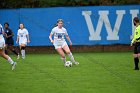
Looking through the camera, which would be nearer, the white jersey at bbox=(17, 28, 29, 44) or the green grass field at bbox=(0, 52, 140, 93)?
the green grass field at bbox=(0, 52, 140, 93)

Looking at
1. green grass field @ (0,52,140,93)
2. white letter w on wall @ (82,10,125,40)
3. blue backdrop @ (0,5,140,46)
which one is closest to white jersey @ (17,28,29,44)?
blue backdrop @ (0,5,140,46)

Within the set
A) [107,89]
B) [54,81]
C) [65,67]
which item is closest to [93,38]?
[65,67]

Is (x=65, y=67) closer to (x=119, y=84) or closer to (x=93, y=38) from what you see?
(x=119, y=84)

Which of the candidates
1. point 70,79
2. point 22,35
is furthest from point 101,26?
point 70,79

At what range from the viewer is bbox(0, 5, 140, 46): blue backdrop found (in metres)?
34.1

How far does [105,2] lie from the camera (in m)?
37.2

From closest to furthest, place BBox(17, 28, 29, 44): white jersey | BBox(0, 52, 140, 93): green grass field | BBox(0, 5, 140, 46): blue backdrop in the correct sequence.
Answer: BBox(0, 52, 140, 93): green grass field < BBox(17, 28, 29, 44): white jersey < BBox(0, 5, 140, 46): blue backdrop

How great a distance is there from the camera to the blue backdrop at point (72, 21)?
3406 cm

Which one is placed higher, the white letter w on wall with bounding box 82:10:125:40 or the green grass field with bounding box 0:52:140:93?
the green grass field with bounding box 0:52:140:93

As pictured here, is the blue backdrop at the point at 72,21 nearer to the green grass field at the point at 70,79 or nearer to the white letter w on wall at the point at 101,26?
the white letter w on wall at the point at 101,26

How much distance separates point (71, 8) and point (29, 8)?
2.85 m

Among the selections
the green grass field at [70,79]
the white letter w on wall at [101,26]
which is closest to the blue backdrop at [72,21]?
the white letter w on wall at [101,26]

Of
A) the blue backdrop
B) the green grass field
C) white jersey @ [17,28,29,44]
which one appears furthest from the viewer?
the blue backdrop

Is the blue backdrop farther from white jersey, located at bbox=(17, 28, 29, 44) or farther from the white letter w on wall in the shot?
white jersey, located at bbox=(17, 28, 29, 44)
